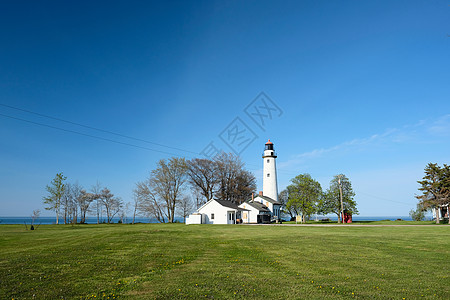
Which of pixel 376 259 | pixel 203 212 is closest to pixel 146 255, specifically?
pixel 376 259

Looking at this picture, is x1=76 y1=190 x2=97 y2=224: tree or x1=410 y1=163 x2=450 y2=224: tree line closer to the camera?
x1=410 y1=163 x2=450 y2=224: tree line

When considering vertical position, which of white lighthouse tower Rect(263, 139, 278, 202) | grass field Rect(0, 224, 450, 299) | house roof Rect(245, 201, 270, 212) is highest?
white lighthouse tower Rect(263, 139, 278, 202)

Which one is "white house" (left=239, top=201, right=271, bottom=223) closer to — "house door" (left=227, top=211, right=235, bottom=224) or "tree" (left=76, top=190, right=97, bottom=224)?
"house door" (left=227, top=211, right=235, bottom=224)

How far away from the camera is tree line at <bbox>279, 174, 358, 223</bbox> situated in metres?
51.8

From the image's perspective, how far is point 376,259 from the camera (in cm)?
1138

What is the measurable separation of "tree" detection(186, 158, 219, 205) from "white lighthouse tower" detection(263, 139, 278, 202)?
11015 millimetres

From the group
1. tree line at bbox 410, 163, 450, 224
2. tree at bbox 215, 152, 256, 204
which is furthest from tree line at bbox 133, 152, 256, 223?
tree line at bbox 410, 163, 450, 224

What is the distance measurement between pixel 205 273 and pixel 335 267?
4780mm

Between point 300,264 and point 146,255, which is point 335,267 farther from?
point 146,255

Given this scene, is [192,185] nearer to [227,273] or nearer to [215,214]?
[215,214]

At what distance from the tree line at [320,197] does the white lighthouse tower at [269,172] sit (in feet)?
18.3

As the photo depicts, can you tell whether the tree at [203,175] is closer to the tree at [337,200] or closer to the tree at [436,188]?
the tree at [337,200]

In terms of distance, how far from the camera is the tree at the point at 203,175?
5572 cm

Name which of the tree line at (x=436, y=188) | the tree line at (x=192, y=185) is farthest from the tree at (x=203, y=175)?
the tree line at (x=436, y=188)
